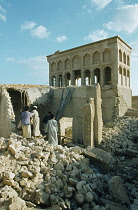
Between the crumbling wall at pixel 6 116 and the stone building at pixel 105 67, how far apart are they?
9.11 meters

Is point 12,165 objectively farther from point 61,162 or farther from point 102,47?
point 102,47

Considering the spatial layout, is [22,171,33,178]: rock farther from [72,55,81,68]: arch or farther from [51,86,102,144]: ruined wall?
[72,55,81,68]: arch

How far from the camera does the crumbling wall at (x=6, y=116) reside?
25.7 ft

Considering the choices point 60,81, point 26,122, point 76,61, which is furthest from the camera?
point 60,81

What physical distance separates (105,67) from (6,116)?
38.2ft

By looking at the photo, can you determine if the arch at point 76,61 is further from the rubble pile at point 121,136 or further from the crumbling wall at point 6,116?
the crumbling wall at point 6,116

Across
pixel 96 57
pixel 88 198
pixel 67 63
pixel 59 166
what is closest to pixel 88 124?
pixel 59 166

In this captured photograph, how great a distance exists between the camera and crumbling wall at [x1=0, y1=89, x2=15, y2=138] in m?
7.84

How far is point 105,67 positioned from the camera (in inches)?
651

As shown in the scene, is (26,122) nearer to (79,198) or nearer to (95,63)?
(79,198)

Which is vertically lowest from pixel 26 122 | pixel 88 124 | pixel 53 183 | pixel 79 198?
pixel 79 198

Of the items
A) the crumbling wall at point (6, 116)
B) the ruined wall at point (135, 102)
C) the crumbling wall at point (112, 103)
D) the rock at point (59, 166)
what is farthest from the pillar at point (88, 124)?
the ruined wall at point (135, 102)

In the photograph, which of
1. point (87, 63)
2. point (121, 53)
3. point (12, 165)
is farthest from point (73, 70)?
point (12, 165)

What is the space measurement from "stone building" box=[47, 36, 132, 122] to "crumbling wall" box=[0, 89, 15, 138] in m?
9.11
